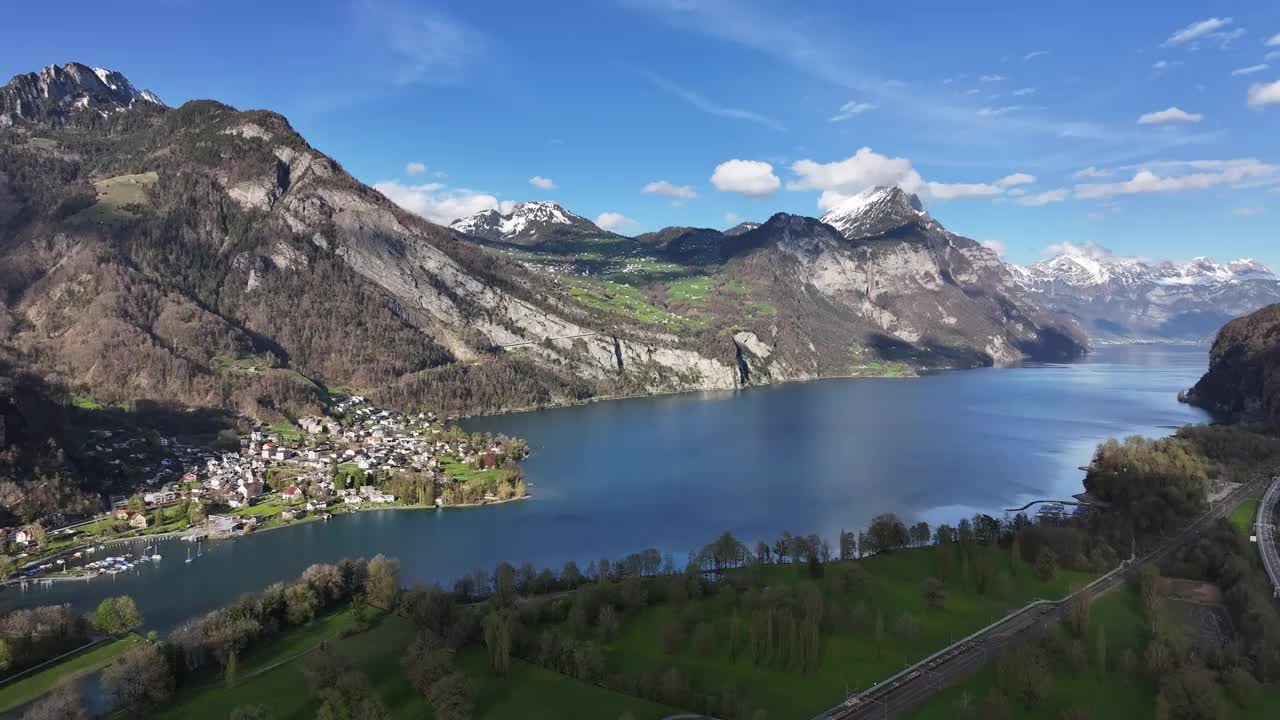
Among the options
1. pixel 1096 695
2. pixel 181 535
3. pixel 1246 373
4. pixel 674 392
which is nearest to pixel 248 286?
pixel 674 392

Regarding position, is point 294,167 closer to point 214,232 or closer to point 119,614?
point 214,232

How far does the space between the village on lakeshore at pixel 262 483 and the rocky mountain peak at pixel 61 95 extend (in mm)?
103504

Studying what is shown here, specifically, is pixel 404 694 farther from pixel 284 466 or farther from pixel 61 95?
pixel 61 95

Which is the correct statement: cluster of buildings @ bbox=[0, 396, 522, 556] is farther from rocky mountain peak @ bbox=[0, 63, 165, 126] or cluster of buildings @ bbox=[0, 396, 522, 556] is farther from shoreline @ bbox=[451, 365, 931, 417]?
rocky mountain peak @ bbox=[0, 63, 165, 126]

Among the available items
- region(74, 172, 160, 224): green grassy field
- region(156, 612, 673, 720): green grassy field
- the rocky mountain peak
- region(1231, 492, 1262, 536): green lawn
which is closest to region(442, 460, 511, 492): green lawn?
region(156, 612, 673, 720): green grassy field

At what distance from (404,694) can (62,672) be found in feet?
45.2

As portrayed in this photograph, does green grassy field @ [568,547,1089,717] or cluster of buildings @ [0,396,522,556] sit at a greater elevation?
cluster of buildings @ [0,396,522,556]

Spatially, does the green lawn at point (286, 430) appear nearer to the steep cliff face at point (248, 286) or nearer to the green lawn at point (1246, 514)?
the steep cliff face at point (248, 286)

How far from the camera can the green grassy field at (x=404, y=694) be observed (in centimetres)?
2488

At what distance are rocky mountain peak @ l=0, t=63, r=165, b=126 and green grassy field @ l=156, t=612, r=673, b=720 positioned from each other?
148 m

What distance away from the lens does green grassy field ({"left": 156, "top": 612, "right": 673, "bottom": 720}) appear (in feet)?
81.6

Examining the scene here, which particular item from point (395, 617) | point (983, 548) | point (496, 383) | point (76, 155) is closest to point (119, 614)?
point (395, 617)

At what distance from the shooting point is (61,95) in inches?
5463

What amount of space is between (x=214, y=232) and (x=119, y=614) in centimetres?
9953
